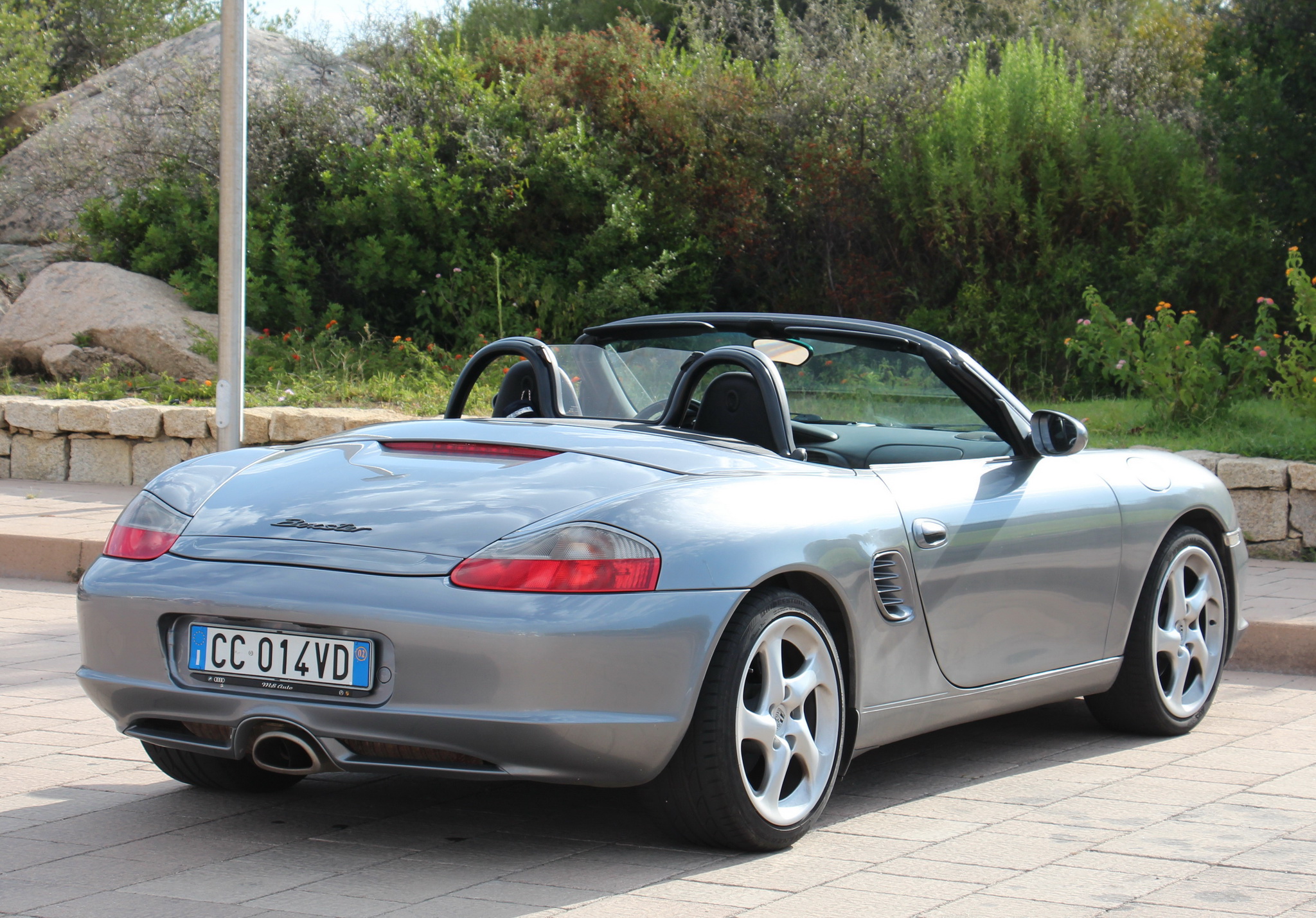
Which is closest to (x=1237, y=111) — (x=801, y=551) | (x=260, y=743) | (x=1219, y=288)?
(x=1219, y=288)

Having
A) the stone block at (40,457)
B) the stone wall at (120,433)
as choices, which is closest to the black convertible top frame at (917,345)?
the stone wall at (120,433)

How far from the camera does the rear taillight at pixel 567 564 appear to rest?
10.6 ft

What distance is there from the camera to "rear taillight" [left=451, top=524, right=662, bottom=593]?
128 inches

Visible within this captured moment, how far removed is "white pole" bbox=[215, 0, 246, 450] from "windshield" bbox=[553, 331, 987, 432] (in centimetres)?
429

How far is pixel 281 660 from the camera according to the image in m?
3.34

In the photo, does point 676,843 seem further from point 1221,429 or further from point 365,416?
point 365,416

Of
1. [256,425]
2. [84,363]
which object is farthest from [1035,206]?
[84,363]

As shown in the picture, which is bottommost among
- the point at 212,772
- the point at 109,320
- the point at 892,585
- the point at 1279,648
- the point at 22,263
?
the point at 1279,648

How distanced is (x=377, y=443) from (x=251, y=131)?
1139 centimetres

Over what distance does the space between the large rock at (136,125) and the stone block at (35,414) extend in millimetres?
4165

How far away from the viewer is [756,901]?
317 cm

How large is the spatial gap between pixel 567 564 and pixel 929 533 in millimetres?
1171

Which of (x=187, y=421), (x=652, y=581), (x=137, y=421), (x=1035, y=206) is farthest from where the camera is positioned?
(x=1035, y=206)

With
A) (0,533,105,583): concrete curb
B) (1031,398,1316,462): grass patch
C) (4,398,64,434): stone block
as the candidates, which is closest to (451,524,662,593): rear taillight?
(0,533,105,583): concrete curb
